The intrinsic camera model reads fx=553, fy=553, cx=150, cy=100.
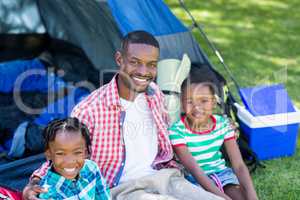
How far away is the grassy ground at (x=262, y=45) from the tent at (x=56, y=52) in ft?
2.00

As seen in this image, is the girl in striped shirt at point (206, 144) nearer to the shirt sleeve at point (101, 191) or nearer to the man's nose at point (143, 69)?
the man's nose at point (143, 69)

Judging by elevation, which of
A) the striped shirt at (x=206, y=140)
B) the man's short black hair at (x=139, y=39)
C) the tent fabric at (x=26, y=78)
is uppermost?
the man's short black hair at (x=139, y=39)

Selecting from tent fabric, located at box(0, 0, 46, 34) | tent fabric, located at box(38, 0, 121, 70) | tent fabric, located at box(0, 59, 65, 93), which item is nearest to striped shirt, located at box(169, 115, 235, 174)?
tent fabric, located at box(38, 0, 121, 70)

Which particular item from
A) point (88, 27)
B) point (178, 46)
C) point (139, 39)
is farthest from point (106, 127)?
point (88, 27)

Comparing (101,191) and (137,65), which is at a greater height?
(137,65)

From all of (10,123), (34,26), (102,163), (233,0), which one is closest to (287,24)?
(233,0)

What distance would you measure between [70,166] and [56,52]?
2.17m

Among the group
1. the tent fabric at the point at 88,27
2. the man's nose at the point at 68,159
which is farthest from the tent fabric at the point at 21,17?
the man's nose at the point at 68,159

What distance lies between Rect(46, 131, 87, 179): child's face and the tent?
67 centimetres

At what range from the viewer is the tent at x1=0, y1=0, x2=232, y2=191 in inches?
113

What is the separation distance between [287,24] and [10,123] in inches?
149

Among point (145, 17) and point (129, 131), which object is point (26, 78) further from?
point (129, 131)

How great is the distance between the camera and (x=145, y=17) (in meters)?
3.20

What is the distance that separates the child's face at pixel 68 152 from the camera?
1912 millimetres
